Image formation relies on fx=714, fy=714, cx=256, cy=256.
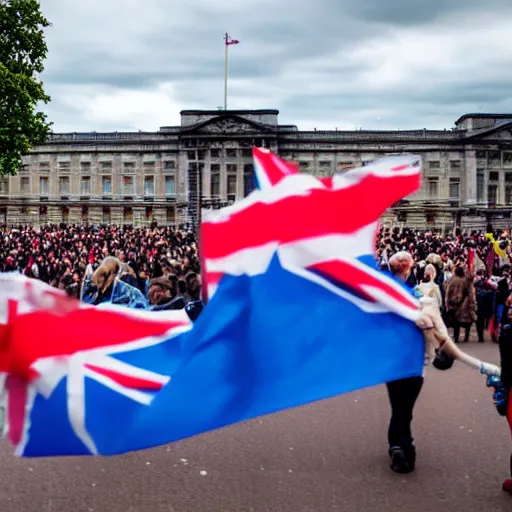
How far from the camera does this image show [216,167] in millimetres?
72812

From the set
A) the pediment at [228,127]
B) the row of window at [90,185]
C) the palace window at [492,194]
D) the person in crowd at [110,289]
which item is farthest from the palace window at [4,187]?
the person in crowd at [110,289]

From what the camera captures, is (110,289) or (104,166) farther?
(104,166)

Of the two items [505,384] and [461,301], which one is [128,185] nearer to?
[461,301]

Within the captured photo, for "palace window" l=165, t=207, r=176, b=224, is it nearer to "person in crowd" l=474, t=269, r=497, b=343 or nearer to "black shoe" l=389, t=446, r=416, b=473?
"person in crowd" l=474, t=269, r=497, b=343

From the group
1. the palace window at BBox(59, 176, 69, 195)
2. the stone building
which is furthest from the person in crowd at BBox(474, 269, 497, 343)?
the palace window at BBox(59, 176, 69, 195)

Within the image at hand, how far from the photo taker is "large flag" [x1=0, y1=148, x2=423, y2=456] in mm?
3959

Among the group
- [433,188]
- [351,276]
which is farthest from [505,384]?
[433,188]

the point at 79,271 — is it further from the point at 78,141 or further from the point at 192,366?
the point at 78,141

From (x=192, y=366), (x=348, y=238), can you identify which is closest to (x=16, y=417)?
(x=192, y=366)

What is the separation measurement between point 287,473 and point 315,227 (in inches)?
89.8

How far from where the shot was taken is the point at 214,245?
389cm

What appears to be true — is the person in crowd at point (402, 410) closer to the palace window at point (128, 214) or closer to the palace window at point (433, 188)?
the palace window at point (128, 214)

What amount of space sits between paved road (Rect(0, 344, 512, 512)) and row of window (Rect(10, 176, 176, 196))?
224 ft

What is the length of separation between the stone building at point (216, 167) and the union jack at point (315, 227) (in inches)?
2635
